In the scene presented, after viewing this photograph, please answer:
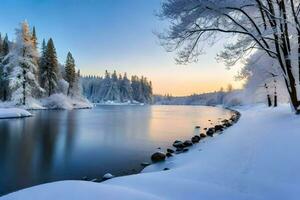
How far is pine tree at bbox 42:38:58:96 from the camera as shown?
170 ft

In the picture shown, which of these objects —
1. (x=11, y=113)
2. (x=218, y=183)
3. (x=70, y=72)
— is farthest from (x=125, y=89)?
(x=218, y=183)

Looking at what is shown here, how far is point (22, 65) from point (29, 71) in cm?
137

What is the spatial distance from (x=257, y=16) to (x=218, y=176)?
8.36 meters

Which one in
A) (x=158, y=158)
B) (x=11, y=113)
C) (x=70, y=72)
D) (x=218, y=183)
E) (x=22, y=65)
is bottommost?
(x=158, y=158)

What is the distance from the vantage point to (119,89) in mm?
127500

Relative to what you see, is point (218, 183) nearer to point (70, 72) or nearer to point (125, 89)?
point (70, 72)

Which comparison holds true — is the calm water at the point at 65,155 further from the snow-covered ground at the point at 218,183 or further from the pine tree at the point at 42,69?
the pine tree at the point at 42,69

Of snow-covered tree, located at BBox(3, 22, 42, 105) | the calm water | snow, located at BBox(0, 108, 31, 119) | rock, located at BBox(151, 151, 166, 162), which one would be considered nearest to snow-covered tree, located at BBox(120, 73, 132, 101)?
snow-covered tree, located at BBox(3, 22, 42, 105)


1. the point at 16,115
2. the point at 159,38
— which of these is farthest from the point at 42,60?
the point at 159,38

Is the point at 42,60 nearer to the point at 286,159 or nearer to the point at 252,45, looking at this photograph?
the point at 252,45

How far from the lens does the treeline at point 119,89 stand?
415ft

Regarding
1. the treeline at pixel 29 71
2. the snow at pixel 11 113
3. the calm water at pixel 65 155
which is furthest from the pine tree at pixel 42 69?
the calm water at pixel 65 155

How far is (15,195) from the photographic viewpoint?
15.4 feet

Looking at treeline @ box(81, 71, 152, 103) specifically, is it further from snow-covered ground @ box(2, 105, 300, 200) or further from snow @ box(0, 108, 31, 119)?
snow-covered ground @ box(2, 105, 300, 200)
